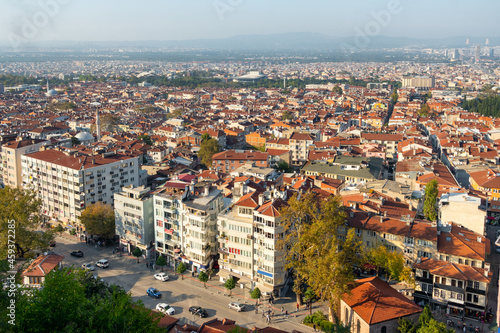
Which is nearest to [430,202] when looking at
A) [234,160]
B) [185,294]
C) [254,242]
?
[254,242]

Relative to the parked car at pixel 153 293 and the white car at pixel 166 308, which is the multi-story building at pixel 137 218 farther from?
the white car at pixel 166 308

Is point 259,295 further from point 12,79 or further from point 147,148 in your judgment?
point 12,79

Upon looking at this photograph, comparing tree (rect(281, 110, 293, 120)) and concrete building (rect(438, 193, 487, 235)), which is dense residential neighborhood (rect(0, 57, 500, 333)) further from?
tree (rect(281, 110, 293, 120))

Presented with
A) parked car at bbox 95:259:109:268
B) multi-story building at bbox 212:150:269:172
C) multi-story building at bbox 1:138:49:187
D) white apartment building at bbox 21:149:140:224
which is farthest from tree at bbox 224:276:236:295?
multi-story building at bbox 1:138:49:187

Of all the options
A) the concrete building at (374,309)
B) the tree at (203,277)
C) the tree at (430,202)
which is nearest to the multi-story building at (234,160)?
the tree at (430,202)

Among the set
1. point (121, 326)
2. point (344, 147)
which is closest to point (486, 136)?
point (344, 147)

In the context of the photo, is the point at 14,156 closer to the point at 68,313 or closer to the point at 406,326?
the point at 68,313
